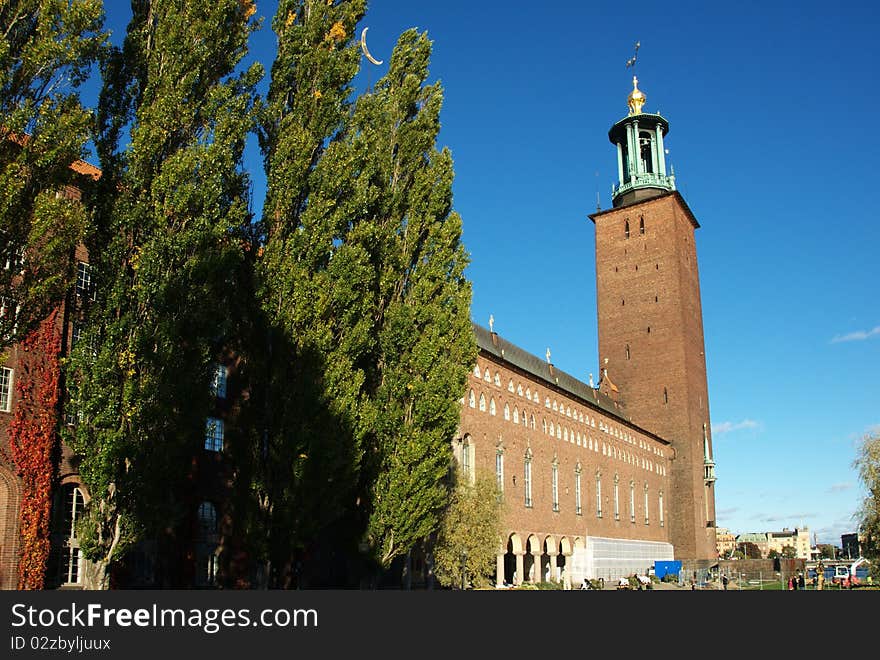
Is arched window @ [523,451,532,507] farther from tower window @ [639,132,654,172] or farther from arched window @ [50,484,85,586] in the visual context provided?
tower window @ [639,132,654,172]

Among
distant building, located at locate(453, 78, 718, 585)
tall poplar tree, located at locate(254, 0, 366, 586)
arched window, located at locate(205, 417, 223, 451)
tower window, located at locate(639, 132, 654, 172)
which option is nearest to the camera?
tall poplar tree, located at locate(254, 0, 366, 586)

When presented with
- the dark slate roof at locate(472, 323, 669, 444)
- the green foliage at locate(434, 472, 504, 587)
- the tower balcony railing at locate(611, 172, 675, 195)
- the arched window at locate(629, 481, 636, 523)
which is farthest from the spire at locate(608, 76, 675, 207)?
the green foliage at locate(434, 472, 504, 587)

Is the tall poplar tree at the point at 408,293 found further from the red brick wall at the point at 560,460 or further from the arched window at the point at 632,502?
the arched window at the point at 632,502

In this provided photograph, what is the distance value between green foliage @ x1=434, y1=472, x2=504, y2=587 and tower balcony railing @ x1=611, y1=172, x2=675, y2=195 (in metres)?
43.8

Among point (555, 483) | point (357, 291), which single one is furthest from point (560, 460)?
point (357, 291)

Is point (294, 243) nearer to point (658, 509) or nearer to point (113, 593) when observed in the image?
point (113, 593)

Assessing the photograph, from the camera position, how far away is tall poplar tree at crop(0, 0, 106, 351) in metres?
14.2

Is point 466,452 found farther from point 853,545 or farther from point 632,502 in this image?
point 853,545

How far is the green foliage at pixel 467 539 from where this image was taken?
26.4 meters

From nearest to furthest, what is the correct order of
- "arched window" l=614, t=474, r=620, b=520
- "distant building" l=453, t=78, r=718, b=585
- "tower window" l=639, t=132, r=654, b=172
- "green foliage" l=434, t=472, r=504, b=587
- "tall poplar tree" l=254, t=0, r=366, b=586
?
"tall poplar tree" l=254, t=0, r=366, b=586 < "green foliage" l=434, t=472, r=504, b=587 < "distant building" l=453, t=78, r=718, b=585 < "arched window" l=614, t=474, r=620, b=520 < "tower window" l=639, t=132, r=654, b=172

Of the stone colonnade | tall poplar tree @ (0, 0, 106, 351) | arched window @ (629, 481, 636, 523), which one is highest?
tall poplar tree @ (0, 0, 106, 351)

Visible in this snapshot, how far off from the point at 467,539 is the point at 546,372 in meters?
25.1

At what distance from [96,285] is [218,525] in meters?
8.76

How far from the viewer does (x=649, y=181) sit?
65812mm
